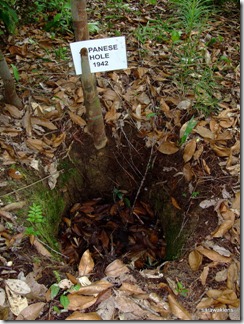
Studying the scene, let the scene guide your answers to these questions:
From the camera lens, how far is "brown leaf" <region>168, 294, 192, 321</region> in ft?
4.63

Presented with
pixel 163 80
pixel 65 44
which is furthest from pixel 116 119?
pixel 65 44

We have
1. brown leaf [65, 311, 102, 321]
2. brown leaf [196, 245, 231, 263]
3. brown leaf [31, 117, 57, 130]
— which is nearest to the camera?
brown leaf [65, 311, 102, 321]

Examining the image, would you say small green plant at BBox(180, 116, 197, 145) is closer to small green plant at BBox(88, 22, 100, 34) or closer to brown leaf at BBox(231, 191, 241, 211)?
brown leaf at BBox(231, 191, 241, 211)

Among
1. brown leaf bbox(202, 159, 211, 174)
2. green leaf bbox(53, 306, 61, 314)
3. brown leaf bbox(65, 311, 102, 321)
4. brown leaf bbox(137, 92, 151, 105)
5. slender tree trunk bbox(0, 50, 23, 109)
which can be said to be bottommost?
brown leaf bbox(65, 311, 102, 321)

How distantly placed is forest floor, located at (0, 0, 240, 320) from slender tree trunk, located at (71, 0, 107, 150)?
0.13 meters

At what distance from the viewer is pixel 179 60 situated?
8.19ft

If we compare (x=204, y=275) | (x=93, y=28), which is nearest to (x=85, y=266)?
(x=204, y=275)

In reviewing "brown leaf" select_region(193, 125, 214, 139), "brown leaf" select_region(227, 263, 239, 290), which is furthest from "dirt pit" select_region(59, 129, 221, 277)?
"brown leaf" select_region(227, 263, 239, 290)

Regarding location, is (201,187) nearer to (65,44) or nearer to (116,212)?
(116,212)

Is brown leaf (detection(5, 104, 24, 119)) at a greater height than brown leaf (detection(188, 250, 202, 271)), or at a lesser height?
greater

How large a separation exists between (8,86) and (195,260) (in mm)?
1494

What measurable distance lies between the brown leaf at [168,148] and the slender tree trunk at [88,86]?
0.38 metres

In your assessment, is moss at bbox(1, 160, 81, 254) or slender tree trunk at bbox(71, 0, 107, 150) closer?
slender tree trunk at bbox(71, 0, 107, 150)

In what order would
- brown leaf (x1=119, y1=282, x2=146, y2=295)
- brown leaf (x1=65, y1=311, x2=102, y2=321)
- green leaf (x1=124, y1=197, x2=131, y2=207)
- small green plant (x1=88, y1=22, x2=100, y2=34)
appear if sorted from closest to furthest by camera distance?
brown leaf (x1=65, y1=311, x2=102, y2=321)
brown leaf (x1=119, y1=282, x2=146, y2=295)
green leaf (x1=124, y1=197, x2=131, y2=207)
small green plant (x1=88, y1=22, x2=100, y2=34)
